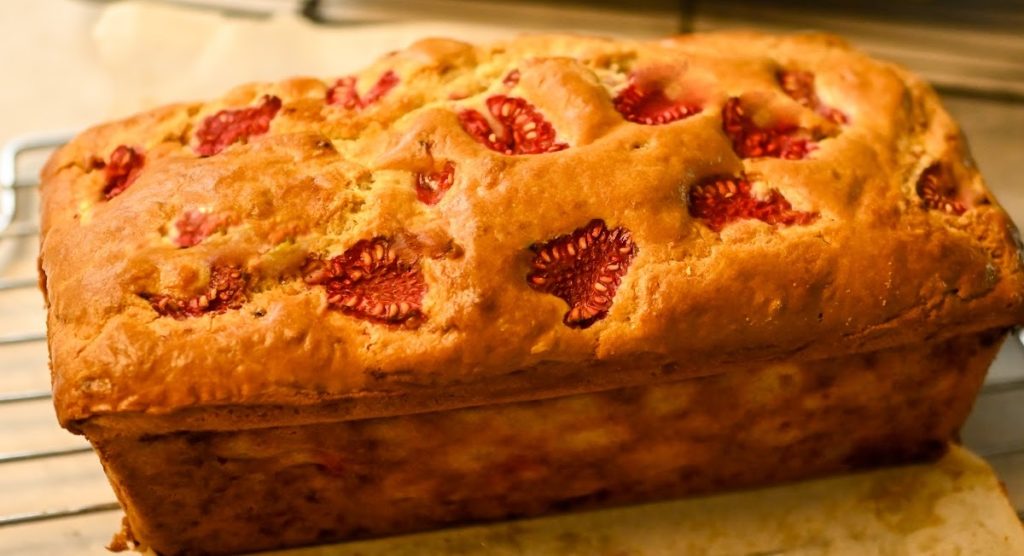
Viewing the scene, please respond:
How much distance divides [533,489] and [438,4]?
1.60 m

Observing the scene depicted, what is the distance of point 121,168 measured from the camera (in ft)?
4.82

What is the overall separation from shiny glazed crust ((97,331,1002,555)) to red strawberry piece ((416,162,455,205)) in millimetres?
308

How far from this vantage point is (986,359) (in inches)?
56.3

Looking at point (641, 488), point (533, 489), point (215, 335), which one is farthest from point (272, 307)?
A: point (641, 488)

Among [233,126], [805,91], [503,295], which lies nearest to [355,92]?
[233,126]

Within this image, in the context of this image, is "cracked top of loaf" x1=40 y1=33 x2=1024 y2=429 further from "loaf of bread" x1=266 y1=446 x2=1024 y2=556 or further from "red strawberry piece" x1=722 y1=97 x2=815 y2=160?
"loaf of bread" x1=266 y1=446 x2=1024 y2=556

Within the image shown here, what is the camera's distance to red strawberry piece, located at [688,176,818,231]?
1356mm

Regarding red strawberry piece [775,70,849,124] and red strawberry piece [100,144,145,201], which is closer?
red strawberry piece [100,144,145,201]

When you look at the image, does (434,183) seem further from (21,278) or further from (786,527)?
(21,278)

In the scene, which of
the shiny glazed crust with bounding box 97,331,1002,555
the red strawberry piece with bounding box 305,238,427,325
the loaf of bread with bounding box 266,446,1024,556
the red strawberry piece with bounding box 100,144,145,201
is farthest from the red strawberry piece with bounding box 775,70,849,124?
the red strawberry piece with bounding box 100,144,145,201

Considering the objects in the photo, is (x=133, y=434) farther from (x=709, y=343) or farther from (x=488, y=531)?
(x=709, y=343)

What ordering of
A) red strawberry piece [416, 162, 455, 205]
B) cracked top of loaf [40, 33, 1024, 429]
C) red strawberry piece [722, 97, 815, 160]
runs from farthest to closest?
red strawberry piece [722, 97, 815, 160], red strawberry piece [416, 162, 455, 205], cracked top of loaf [40, 33, 1024, 429]

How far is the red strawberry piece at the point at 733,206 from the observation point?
1.36m

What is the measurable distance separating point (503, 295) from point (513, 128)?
32 centimetres
